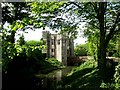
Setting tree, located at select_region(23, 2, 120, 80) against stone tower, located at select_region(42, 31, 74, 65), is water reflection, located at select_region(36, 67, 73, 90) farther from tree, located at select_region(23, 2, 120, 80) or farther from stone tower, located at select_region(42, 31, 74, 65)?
stone tower, located at select_region(42, 31, 74, 65)

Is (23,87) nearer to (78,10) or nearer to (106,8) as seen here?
(78,10)

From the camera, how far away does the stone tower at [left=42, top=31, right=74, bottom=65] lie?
5305cm

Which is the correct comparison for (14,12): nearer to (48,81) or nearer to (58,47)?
(48,81)

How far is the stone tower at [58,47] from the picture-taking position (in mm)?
53050

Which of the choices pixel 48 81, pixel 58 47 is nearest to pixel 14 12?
pixel 48 81

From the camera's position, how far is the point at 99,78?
20.2 metres

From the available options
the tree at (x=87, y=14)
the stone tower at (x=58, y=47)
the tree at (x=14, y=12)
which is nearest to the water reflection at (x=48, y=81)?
the tree at (x=87, y=14)

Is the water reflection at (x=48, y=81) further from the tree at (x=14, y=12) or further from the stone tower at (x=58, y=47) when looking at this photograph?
the stone tower at (x=58, y=47)

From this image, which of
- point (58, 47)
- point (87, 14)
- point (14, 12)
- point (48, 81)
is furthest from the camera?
point (58, 47)

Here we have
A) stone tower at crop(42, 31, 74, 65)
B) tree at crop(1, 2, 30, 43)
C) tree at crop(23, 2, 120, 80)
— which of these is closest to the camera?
tree at crop(23, 2, 120, 80)

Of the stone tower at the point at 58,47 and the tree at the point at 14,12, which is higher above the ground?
the tree at the point at 14,12

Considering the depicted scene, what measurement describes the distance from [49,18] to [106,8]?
475 centimetres

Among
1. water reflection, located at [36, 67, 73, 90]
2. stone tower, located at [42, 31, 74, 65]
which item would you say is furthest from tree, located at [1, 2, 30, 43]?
stone tower, located at [42, 31, 74, 65]

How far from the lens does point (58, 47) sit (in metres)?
54.1
